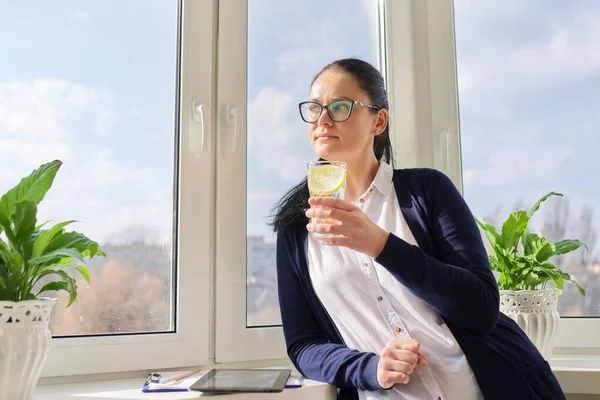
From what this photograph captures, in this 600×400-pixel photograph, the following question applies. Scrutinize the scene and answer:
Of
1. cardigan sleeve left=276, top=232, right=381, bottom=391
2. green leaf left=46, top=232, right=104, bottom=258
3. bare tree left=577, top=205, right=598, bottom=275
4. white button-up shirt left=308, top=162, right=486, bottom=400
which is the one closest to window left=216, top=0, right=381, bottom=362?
cardigan sleeve left=276, top=232, right=381, bottom=391

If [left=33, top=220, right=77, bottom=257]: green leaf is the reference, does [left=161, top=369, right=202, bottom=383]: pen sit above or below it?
below

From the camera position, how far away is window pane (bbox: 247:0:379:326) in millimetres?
1799

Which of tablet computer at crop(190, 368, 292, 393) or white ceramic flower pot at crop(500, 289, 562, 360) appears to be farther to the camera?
white ceramic flower pot at crop(500, 289, 562, 360)

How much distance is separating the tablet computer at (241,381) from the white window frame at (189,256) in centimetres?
17

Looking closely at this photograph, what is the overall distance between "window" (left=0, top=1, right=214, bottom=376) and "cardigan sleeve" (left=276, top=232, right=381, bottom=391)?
1.04 ft

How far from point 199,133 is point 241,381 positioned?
77cm

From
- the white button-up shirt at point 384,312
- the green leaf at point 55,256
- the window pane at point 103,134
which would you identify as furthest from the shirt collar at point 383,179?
the green leaf at point 55,256

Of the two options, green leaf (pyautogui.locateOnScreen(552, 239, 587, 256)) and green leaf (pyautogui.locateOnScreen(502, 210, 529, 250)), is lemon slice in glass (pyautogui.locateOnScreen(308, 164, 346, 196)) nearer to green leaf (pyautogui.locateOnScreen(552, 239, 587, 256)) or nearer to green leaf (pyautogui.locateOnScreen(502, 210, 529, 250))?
green leaf (pyautogui.locateOnScreen(502, 210, 529, 250))

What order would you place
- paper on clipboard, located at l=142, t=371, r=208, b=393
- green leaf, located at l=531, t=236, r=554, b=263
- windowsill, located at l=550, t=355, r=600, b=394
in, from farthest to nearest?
1. green leaf, located at l=531, t=236, r=554, b=263
2. windowsill, located at l=550, t=355, r=600, b=394
3. paper on clipboard, located at l=142, t=371, r=208, b=393

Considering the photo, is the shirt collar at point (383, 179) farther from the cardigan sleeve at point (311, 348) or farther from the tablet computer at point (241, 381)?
the tablet computer at point (241, 381)

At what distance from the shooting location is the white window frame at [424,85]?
2.05 metres

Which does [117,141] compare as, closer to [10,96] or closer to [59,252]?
[10,96]

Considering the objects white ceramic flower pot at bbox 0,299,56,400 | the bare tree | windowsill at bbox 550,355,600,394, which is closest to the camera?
white ceramic flower pot at bbox 0,299,56,400

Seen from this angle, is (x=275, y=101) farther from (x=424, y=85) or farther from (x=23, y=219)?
(x=23, y=219)
